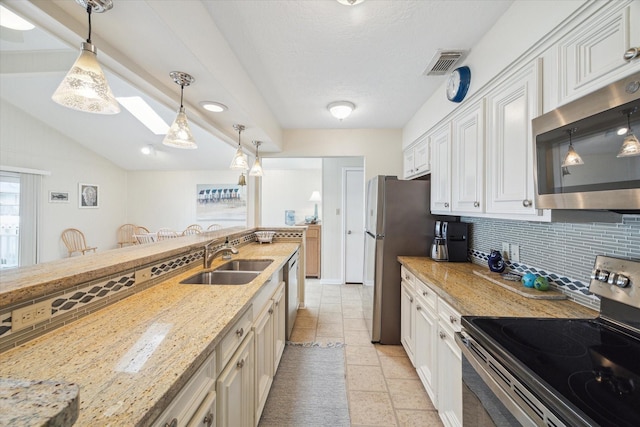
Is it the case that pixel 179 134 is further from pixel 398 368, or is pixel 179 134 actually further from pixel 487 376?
pixel 398 368

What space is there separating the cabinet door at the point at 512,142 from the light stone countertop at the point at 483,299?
18.0 inches

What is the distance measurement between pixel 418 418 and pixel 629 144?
178cm

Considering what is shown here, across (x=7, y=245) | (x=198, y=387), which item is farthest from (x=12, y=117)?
(x=198, y=387)

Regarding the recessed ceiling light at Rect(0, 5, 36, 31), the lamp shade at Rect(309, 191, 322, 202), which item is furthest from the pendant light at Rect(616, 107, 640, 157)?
the lamp shade at Rect(309, 191, 322, 202)

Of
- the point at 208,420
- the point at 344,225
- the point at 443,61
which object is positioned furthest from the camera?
the point at 344,225

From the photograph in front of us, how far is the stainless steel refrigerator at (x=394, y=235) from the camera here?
238cm

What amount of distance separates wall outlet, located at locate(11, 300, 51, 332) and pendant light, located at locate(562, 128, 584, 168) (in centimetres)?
194

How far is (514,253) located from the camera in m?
1.72

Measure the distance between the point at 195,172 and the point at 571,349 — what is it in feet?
24.6

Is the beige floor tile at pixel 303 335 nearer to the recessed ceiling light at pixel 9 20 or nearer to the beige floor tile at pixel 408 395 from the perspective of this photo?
the beige floor tile at pixel 408 395

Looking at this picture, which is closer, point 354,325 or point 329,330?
point 329,330

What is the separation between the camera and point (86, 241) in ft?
18.3

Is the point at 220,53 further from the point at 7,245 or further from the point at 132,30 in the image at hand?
the point at 7,245

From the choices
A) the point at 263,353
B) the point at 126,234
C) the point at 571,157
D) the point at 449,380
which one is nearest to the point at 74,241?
the point at 126,234
